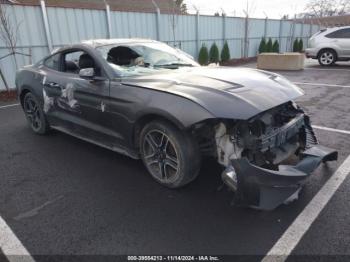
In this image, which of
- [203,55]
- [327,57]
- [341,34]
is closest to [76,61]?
[203,55]

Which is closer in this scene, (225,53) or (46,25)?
(46,25)

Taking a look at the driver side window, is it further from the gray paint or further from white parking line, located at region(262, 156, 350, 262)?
the gray paint

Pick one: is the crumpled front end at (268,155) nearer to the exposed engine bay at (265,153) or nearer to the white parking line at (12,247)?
the exposed engine bay at (265,153)

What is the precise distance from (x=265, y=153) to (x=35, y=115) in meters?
4.02

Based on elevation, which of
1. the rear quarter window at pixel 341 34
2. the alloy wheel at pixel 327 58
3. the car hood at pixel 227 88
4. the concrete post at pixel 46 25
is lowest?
the alloy wheel at pixel 327 58

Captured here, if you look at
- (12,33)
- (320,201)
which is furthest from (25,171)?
(12,33)

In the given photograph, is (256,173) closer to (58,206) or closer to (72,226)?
(72,226)

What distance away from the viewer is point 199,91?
2963 mm

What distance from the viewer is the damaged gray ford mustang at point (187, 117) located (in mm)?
2744

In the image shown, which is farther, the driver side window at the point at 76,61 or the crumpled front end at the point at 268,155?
the driver side window at the point at 76,61

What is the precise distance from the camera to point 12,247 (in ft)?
8.24

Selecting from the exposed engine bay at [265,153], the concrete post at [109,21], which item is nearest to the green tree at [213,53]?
the concrete post at [109,21]

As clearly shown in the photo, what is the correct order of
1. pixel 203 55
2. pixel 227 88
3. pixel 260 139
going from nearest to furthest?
pixel 260 139
pixel 227 88
pixel 203 55

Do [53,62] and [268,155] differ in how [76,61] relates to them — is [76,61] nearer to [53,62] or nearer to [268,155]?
[53,62]
